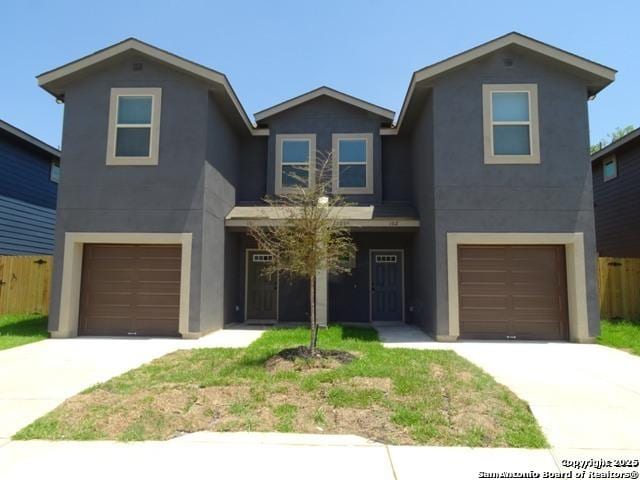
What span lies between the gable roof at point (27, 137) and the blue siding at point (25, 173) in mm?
209

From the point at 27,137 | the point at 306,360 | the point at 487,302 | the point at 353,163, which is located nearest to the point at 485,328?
the point at 487,302

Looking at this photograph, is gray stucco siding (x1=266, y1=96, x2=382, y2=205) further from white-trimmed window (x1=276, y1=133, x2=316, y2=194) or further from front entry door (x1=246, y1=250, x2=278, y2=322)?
front entry door (x1=246, y1=250, x2=278, y2=322)

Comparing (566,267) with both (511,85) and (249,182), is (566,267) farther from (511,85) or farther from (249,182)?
(249,182)

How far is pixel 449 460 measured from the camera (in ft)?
11.4

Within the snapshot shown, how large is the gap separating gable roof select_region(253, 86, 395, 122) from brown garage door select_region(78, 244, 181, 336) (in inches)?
215

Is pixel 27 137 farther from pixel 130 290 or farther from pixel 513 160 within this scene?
pixel 513 160

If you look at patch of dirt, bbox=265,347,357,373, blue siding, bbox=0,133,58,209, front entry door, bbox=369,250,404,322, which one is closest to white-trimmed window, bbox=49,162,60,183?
blue siding, bbox=0,133,58,209

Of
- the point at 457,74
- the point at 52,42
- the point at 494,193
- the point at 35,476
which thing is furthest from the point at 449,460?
the point at 52,42

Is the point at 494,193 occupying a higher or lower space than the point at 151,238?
higher

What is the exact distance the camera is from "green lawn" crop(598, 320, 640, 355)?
8.38 metres

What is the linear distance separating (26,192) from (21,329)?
6567 millimetres

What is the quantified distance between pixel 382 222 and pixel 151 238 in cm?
570

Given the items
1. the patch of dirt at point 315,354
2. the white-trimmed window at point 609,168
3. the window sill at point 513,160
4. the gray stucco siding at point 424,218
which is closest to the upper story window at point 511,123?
A: the window sill at point 513,160

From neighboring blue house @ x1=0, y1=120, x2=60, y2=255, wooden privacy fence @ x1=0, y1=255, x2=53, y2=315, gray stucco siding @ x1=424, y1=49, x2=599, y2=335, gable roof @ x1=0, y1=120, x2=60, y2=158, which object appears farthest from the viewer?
neighboring blue house @ x1=0, y1=120, x2=60, y2=255
